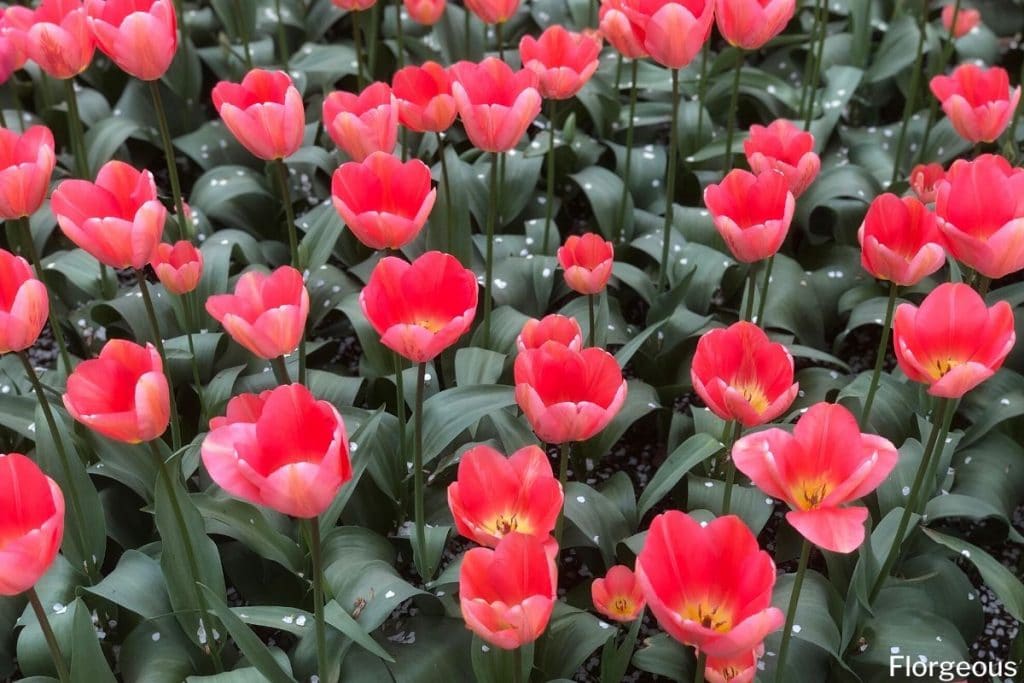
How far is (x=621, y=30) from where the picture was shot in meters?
2.25

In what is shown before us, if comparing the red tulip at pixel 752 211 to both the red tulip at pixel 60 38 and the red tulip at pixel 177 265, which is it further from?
the red tulip at pixel 60 38

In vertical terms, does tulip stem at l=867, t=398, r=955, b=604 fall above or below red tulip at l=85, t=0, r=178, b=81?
below

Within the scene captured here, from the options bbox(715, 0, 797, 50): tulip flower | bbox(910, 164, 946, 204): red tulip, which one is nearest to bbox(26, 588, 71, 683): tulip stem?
bbox(715, 0, 797, 50): tulip flower

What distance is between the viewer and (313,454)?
1.37 meters

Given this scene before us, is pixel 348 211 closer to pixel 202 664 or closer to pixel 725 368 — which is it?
pixel 725 368

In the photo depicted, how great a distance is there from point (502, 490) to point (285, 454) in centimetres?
31

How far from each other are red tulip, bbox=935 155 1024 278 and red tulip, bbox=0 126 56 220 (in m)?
1.47

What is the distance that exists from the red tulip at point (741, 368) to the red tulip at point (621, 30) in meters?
0.83

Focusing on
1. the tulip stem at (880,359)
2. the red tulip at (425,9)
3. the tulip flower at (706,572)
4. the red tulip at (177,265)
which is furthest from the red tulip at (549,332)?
the red tulip at (425,9)

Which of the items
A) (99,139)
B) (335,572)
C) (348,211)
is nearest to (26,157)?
(348,211)

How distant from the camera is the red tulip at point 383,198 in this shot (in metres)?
1.74

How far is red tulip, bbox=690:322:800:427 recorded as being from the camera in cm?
153

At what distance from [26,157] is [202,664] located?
0.92 metres

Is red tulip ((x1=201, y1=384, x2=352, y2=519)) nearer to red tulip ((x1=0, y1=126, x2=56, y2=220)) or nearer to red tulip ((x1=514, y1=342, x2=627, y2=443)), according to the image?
red tulip ((x1=514, y1=342, x2=627, y2=443))
